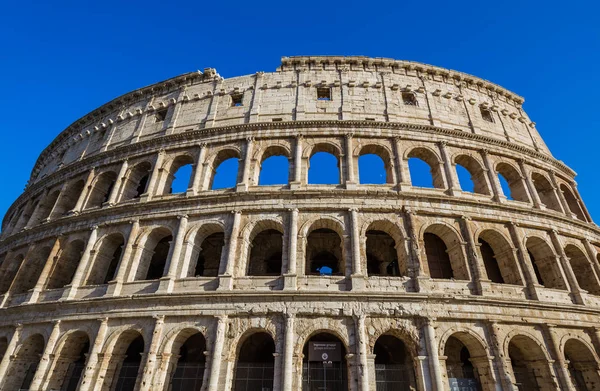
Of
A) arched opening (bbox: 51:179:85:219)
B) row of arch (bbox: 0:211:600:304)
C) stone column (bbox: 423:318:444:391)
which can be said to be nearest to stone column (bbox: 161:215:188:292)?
row of arch (bbox: 0:211:600:304)

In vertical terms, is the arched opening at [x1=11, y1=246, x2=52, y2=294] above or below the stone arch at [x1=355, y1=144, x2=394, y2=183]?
below

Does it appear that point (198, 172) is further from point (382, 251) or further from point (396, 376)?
point (396, 376)

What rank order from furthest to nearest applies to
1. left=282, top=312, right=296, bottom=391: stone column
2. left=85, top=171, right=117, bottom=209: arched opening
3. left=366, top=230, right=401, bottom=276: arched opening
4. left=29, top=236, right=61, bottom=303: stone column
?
left=85, top=171, right=117, bottom=209: arched opening, left=366, top=230, right=401, bottom=276: arched opening, left=29, top=236, right=61, bottom=303: stone column, left=282, top=312, right=296, bottom=391: stone column

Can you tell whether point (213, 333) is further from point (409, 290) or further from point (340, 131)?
point (340, 131)

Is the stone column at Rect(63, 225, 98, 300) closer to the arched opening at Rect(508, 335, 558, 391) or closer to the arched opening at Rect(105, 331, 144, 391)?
the arched opening at Rect(105, 331, 144, 391)

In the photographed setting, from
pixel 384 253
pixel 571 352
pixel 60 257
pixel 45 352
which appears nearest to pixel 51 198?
pixel 60 257

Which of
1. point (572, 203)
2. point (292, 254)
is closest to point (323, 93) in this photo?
point (292, 254)

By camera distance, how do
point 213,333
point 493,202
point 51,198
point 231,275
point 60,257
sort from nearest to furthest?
point 213,333, point 231,275, point 493,202, point 60,257, point 51,198
